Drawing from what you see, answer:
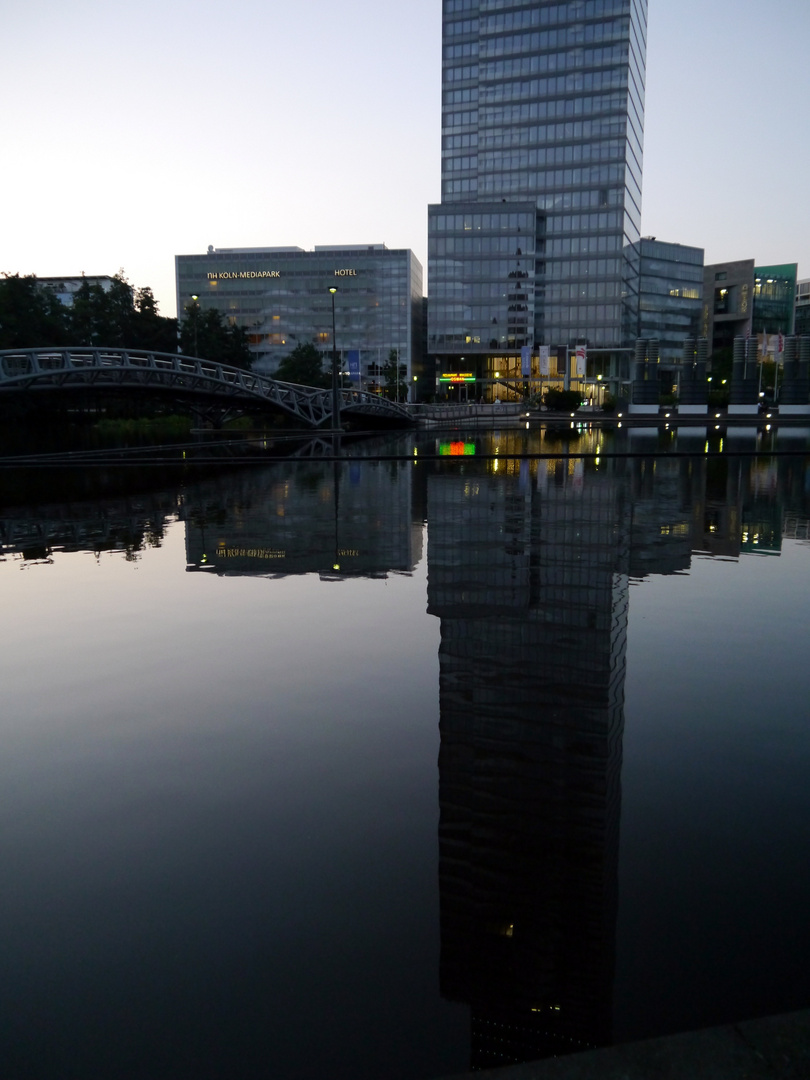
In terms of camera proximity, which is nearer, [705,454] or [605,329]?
[705,454]

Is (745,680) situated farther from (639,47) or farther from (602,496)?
(639,47)

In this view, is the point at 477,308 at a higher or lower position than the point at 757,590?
higher

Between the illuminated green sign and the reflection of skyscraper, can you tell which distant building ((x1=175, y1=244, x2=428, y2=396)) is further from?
the reflection of skyscraper

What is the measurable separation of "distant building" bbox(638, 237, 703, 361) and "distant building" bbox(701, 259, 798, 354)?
21531 mm

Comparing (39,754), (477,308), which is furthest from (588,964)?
(477,308)

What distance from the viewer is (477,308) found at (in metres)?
126

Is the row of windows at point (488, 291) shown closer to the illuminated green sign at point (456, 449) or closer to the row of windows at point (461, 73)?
the row of windows at point (461, 73)

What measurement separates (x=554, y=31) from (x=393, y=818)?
142 meters

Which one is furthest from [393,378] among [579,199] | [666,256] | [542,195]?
[666,256]

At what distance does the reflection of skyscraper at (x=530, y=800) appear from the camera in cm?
353

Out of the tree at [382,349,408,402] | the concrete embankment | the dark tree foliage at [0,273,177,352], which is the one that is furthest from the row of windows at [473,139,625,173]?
the concrete embankment

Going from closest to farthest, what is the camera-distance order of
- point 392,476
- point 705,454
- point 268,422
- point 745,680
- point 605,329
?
point 745,680, point 392,476, point 705,454, point 268,422, point 605,329

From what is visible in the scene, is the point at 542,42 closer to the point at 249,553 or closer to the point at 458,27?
the point at 458,27

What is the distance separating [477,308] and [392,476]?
104m
